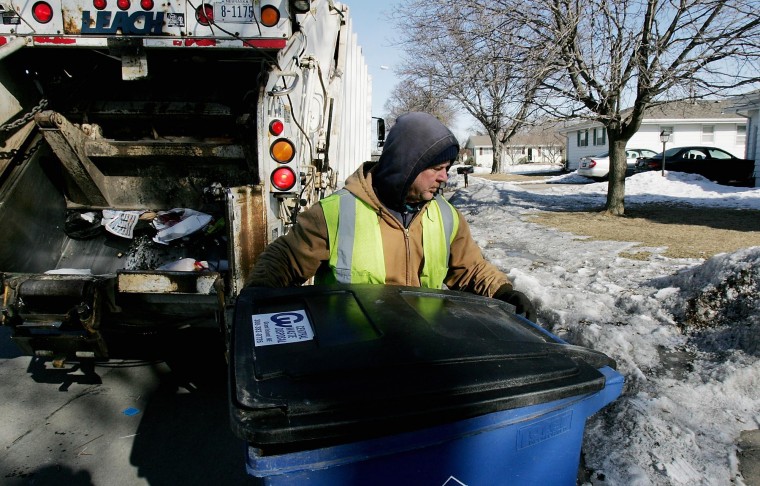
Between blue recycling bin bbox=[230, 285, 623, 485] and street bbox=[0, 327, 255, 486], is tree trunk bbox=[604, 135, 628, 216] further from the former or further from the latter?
blue recycling bin bbox=[230, 285, 623, 485]

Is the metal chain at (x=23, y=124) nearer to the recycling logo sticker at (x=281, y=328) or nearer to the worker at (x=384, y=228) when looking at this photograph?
the worker at (x=384, y=228)

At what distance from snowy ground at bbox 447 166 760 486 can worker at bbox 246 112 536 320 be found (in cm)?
114

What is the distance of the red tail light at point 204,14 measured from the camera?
3439 millimetres

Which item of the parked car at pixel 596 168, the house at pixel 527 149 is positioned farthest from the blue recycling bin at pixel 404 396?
the house at pixel 527 149

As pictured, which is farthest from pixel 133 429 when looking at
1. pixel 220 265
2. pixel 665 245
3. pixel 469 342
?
pixel 665 245

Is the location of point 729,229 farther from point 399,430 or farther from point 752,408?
point 399,430

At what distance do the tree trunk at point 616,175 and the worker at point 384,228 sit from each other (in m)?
10.2

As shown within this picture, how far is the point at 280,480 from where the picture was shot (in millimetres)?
1124

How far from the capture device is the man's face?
2.08 metres

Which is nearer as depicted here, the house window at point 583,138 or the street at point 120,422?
the street at point 120,422

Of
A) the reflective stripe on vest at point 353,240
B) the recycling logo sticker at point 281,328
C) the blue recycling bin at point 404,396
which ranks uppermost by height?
the reflective stripe on vest at point 353,240

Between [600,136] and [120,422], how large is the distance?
3414cm

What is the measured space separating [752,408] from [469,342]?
2.46 metres

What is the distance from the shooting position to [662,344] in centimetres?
386
